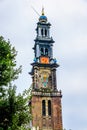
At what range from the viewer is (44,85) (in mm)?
67875

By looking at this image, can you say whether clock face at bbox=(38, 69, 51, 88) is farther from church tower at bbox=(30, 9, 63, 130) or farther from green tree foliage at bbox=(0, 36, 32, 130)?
green tree foliage at bbox=(0, 36, 32, 130)

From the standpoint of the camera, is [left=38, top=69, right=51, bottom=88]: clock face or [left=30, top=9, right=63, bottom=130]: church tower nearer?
[left=30, top=9, right=63, bottom=130]: church tower

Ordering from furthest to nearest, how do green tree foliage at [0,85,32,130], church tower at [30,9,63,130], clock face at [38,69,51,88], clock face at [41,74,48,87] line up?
clock face at [41,74,48,87]
clock face at [38,69,51,88]
church tower at [30,9,63,130]
green tree foliage at [0,85,32,130]

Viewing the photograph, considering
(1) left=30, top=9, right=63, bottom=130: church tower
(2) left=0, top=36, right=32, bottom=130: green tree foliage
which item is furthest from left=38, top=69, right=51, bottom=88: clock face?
(2) left=0, top=36, right=32, bottom=130: green tree foliage

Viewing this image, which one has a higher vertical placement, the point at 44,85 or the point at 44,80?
the point at 44,80

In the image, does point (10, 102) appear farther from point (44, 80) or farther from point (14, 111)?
point (44, 80)

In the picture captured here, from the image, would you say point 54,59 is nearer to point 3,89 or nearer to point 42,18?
point 42,18

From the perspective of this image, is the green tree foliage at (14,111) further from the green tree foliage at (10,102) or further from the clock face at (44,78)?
the clock face at (44,78)

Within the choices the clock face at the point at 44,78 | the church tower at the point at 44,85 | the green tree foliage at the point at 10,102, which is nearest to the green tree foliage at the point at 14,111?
the green tree foliage at the point at 10,102

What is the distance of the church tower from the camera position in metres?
64.4

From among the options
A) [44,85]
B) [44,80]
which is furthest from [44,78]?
[44,85]

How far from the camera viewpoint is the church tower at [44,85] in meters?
64.4

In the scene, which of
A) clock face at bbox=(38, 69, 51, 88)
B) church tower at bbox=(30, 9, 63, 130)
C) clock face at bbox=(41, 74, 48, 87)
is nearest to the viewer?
church tower at bbox=(30, 9, 63, 130)

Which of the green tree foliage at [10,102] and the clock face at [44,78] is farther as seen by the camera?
the clock face at [44,78]
